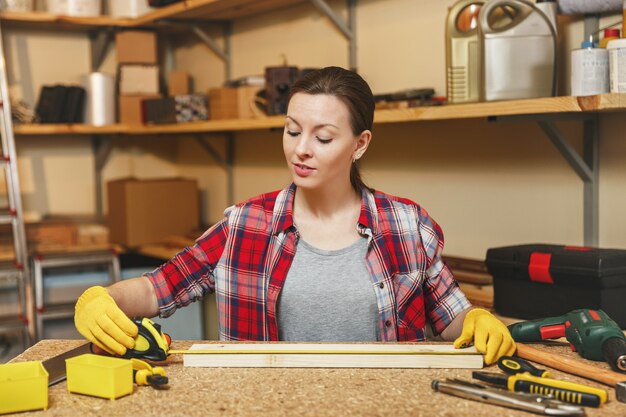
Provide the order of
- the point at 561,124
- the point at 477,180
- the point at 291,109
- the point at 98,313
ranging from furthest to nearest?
the point at 477,180
the point at 561,124
the point at 291,109
the point at 98,313

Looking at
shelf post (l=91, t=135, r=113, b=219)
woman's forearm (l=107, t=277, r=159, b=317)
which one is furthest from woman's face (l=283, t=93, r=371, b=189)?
shelf post (l=91, t=135, r=113, b=219)

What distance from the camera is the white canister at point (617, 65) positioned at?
6.50 ft

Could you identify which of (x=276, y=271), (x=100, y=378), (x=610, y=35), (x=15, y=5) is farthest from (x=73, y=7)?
(x=100, y=378)

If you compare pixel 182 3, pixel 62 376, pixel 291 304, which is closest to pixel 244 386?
pixel 62 376

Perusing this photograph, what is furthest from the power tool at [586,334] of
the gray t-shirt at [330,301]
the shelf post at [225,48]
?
the shelf post at [225,48]

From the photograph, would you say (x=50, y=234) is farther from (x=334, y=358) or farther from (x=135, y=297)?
(x=334, y=358)

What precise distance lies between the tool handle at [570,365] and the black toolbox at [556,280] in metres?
0.56

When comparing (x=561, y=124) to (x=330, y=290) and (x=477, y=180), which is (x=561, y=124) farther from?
(x=330, y=290)

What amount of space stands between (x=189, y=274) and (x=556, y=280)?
0.93 metres

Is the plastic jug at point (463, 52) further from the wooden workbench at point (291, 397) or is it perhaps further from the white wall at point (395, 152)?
the wooden workbench at point (291, 397)

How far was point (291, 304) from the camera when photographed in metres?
1.88

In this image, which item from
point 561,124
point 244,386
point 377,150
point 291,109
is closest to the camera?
point 244,386

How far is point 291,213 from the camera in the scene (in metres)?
1.92

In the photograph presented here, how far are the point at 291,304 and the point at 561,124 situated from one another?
3.65ft
